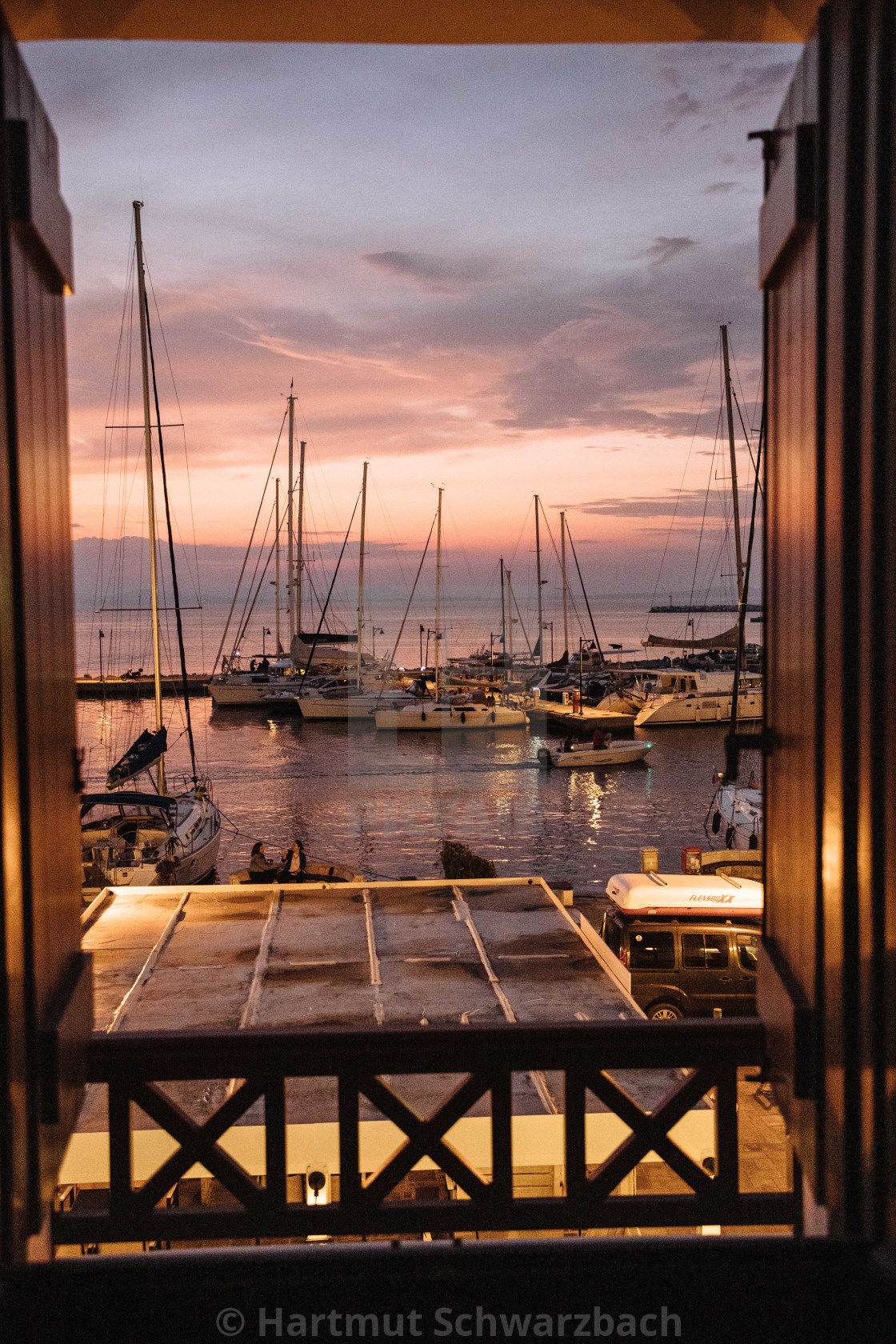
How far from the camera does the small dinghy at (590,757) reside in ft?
90.3

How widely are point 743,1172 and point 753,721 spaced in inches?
1084

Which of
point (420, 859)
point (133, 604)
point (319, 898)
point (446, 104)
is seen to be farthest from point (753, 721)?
point (133, 604)

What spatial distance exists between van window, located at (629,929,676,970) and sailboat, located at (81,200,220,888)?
23.2 ft

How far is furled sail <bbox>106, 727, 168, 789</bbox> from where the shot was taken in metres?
15.2

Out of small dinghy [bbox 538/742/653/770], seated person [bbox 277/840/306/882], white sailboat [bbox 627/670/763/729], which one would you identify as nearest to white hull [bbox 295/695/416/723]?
white sailboat [bbox 627/670/763/729]

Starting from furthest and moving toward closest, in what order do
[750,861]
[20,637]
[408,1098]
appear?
[750,861] → [408,1098] → [20,637]

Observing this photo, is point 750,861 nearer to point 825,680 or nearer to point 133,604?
point 825,680

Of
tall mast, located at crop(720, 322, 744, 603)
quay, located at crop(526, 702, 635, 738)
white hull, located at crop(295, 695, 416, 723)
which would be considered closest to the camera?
tall mast, located at crop(720, 322, 744, 603)

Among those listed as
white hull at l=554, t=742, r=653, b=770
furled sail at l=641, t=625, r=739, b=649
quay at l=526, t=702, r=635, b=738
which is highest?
furled sail at l=641, t=625, r=739, b=649

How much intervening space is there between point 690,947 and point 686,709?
1064 inches

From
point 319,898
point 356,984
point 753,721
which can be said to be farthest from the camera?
point 753,721

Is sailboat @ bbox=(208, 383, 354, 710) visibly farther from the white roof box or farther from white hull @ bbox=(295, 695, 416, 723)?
the white roof box

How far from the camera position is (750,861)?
12.3 meters

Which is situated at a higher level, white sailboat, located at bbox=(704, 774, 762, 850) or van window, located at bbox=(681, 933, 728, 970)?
van window, located at bbox=(681, 933, 728, 970)
